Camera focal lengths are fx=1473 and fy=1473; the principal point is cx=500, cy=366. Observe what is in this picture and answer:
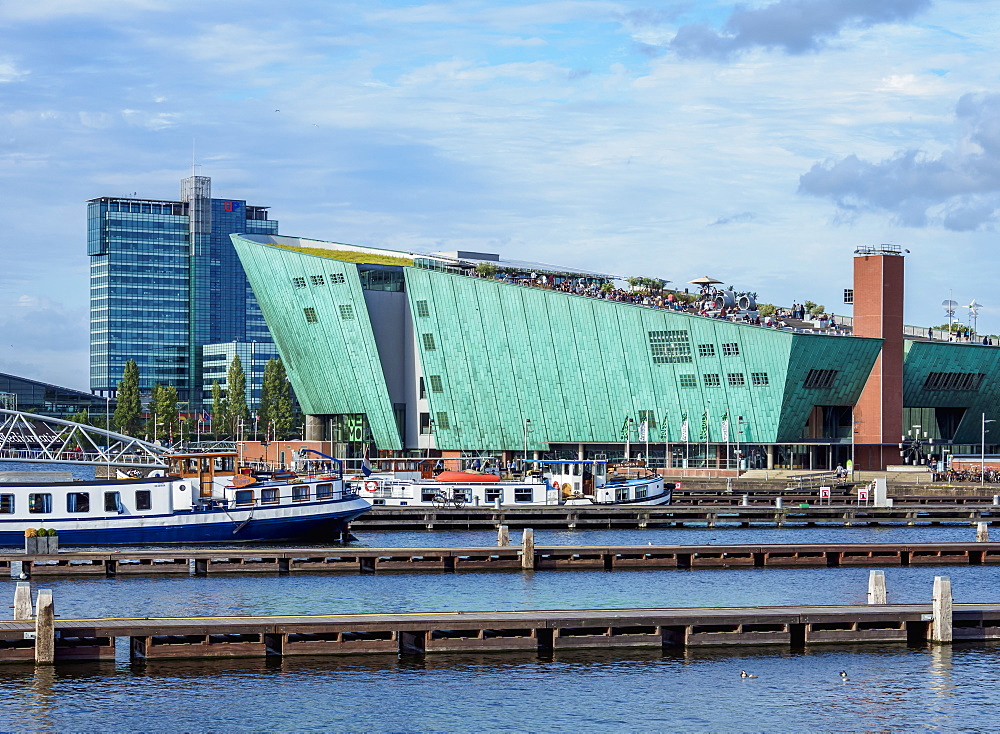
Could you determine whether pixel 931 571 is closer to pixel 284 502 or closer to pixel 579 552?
pixel 579 552

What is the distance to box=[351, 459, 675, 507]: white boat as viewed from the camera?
102 metres

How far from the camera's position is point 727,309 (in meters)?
152

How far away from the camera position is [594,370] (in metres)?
148

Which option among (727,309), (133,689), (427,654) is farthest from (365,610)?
(727,309)

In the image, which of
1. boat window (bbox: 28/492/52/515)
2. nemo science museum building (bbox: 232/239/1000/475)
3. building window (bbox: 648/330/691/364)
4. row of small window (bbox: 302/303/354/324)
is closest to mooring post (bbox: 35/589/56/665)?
boat window (bbox: 28/492/52/515)

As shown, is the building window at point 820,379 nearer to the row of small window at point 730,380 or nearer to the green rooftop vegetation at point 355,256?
the row of small window at point 730,380

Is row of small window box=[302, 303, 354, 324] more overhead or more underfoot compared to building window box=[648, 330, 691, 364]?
more overhead

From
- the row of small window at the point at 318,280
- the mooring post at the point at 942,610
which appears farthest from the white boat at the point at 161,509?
the row of small window at the point at 318,280

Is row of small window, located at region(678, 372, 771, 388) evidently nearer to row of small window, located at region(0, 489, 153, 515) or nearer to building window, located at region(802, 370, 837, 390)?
building window, located at region(802, 370, 837, 390)

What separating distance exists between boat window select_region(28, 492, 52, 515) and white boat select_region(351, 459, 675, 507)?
1121 inches

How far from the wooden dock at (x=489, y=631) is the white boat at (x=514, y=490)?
53.8 m

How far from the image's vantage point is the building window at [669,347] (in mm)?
141875

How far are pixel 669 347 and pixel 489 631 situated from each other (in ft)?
323

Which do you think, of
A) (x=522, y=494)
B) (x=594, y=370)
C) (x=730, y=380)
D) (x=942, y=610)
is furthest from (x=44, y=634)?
(x=594, y=370)
